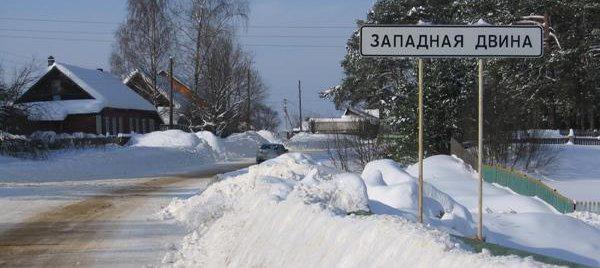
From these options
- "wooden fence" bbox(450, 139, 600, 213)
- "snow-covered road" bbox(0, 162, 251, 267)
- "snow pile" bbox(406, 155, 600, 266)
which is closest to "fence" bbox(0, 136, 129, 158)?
"snow-covered road" bbox(0, 162, 251, 267)

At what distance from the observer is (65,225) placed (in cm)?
1210

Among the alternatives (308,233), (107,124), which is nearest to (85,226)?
(308,233)

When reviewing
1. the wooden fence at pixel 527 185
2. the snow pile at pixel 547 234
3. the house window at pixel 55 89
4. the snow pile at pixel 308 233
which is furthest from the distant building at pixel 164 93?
the snow pile at pixel 547 234

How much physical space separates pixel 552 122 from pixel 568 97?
4.89 m

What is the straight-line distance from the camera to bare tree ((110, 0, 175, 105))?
54.9m

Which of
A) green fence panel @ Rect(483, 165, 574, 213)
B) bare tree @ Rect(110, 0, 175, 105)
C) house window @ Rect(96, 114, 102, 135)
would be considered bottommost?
green fence panel @ Rect(483, 165, 574, 213)

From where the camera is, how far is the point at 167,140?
41.8 meters

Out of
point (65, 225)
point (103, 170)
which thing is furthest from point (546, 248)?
point (103, 170)

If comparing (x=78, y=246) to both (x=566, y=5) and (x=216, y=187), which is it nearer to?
(x=216, y=187)

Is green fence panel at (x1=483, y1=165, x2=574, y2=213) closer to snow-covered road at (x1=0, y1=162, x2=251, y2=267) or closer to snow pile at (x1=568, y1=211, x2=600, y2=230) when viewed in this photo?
snow pile at (x1=568, y1=211, x2=600, y2=230)

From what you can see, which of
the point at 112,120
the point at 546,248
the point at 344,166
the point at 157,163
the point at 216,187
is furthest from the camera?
the point at 112,120

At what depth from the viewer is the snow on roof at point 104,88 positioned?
170 ft

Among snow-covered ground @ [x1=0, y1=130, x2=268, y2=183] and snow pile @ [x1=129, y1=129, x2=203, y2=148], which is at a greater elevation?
snow pile @ [x1=129, y1=129, x2=203, y2=148]

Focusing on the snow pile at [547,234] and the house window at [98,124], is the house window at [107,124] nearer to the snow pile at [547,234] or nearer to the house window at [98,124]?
the house window at [98,124]
